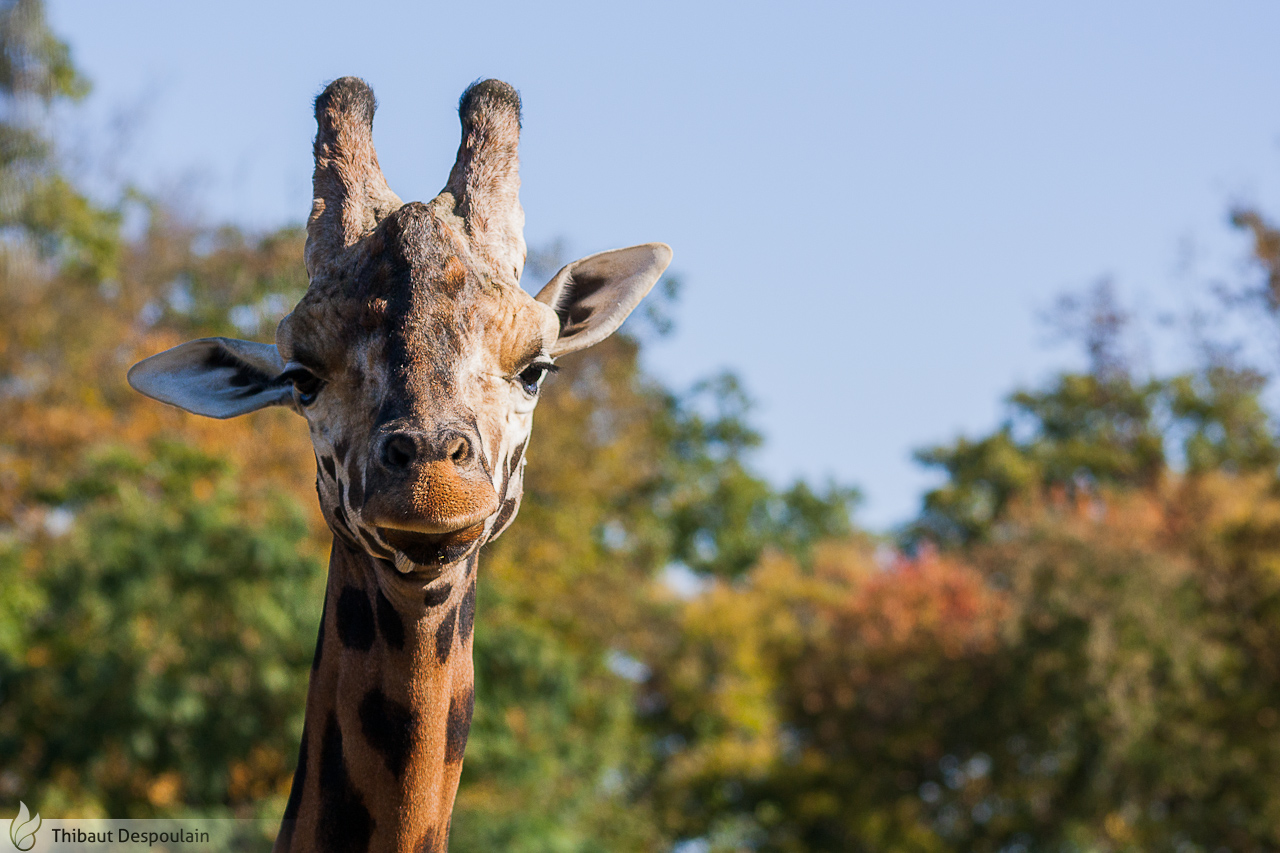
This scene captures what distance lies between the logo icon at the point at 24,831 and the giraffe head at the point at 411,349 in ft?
5.75

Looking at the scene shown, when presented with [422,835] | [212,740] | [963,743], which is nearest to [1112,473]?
[963,743]

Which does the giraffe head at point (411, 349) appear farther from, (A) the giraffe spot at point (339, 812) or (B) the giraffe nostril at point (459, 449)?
(A) the giraffe spot at point (339, 812)

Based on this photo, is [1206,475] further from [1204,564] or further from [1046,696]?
[1046,696]

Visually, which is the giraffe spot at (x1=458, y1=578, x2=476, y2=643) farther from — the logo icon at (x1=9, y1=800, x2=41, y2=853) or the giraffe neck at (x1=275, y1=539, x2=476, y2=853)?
the logo icon at (x1=9, y1=800, x2=41, y2=853)

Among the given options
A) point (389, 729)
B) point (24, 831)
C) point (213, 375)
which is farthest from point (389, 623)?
point (24, 831)

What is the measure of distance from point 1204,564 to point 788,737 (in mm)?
8399

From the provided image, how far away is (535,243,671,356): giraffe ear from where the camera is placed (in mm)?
3762

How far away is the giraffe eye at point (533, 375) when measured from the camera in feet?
10.5

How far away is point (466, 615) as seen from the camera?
3.24m

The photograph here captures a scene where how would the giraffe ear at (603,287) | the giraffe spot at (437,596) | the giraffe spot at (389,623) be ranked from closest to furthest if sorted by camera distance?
the giraffe spot at (437,596) → the giraffe spot at (389,623) → the giraffe ear at (603,287)

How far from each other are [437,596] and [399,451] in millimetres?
473

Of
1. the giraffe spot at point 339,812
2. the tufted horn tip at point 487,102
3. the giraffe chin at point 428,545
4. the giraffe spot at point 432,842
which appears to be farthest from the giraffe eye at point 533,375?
the giraffe spot at point 432,842

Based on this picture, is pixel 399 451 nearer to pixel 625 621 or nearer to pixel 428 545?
pixel 428 545

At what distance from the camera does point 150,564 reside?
45.8ft
